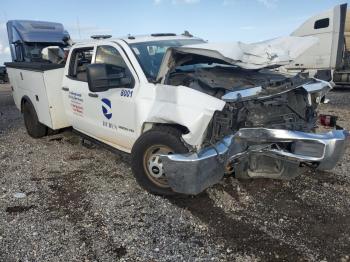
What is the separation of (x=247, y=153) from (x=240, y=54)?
1041 millimetres

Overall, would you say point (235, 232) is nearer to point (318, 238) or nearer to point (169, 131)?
point (318, 238)

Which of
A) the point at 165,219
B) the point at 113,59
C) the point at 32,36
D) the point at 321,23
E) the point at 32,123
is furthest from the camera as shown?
the point at 32,36

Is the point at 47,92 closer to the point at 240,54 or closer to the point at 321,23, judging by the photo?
the point at 240,54

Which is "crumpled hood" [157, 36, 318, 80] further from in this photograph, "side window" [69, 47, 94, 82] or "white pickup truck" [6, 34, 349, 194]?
"side window" [69, 47, 94, 82]

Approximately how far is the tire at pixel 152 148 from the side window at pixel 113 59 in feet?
2.51

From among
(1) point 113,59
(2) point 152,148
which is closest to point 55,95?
(1) point 113,59

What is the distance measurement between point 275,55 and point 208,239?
2.09m

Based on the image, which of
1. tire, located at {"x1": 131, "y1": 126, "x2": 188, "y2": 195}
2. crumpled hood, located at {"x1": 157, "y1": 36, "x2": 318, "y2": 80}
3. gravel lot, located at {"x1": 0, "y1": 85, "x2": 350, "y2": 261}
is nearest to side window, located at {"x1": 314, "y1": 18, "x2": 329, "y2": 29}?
gravel lot, located at {"x1": 0, "y1": 85, "x2": 350, "y2": 261}

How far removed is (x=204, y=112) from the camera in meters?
3.65

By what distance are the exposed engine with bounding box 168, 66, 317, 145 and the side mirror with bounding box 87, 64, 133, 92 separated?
1.96 feet

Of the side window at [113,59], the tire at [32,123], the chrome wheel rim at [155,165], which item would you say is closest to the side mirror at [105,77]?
the side window at [113,59]

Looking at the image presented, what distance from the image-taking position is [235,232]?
11.6ft

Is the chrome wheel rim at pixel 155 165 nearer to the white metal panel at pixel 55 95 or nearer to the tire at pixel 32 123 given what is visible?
the white metal panel at pixel 55 95

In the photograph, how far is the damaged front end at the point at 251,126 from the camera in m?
3.63
